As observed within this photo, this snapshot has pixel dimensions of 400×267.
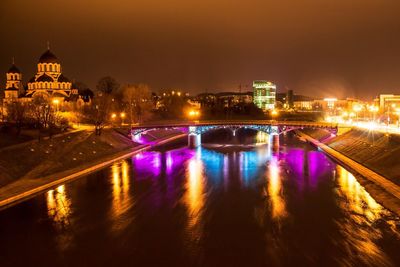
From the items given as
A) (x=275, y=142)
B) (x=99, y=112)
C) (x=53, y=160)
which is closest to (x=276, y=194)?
(x=53, y=160)

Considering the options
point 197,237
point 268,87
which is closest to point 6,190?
point 197,237

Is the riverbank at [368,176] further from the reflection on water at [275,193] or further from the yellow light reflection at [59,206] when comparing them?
Answer: the yellow light reflection at [59,206]

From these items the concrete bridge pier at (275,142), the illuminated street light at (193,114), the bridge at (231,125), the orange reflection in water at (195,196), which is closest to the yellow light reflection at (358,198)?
the orange reflection in water at (195,196)

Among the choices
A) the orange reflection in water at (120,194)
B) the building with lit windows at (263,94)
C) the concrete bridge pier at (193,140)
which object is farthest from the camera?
the building with lit windows at (263,94)

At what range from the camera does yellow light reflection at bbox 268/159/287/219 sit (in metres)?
25.4

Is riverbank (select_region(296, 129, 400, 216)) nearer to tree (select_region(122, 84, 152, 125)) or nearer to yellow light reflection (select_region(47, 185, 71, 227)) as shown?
yellow light reflection (select_region(47, 185, 71, 227))

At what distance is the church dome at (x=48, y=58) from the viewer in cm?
8694

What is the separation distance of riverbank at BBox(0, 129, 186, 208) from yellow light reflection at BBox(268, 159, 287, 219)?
1660cm

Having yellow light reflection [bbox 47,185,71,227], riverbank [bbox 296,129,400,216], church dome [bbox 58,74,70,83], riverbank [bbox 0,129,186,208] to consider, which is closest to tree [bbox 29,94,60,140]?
riverbank [bbox 0,129,186,208]

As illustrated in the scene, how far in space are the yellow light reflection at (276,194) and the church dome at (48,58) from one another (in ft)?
202

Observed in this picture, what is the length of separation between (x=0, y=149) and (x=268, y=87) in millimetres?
153855

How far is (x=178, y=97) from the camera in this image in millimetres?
106250

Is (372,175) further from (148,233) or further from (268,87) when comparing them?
(268,87)

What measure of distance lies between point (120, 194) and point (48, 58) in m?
65.5
